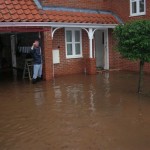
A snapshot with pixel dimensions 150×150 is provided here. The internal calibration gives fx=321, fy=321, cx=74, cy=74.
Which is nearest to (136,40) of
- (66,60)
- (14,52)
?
(66,60)

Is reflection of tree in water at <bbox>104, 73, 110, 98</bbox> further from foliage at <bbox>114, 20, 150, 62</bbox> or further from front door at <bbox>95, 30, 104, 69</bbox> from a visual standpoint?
front door at <bbox>95, 30, 104, 69</bbox>

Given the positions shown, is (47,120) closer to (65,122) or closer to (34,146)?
(65,122)

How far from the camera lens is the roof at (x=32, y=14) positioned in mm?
13190

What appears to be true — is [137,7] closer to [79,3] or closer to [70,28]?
[79,3]

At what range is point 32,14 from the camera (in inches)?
548

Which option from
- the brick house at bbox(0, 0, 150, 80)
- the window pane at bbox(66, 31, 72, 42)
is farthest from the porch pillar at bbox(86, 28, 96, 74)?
the window pane at bbox(66, 31, 72, 42)

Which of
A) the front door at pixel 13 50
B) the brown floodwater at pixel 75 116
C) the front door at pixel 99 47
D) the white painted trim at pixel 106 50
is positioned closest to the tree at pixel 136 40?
the brown floodwater at pixel 75 116

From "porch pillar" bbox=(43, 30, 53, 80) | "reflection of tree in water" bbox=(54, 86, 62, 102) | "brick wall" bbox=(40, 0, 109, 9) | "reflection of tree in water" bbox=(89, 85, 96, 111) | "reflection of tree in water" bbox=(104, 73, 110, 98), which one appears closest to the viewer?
"reflection of tree in water" bbox=(89, 85, 96, 111)

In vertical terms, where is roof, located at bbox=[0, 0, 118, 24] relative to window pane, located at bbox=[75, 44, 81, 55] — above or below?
above

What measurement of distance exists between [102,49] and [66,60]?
10.3ft

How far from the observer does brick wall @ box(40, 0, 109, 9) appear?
15.5 meters

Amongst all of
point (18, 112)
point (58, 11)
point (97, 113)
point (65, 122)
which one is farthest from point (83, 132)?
point (58, 11)

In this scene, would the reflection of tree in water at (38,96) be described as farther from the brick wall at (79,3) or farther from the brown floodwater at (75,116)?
the brick wall at (79,3)

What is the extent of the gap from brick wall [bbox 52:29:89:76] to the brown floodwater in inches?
106
